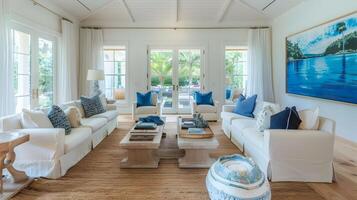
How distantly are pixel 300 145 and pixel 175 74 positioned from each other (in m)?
6.05

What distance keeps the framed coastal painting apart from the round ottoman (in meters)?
3.47

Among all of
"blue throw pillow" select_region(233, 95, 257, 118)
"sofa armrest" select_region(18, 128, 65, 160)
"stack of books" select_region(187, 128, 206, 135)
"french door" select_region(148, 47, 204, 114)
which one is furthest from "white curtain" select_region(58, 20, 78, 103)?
"blue throw pillow" select_region(233, 95, 257, 118)

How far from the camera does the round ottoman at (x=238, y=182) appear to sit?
7.14ft

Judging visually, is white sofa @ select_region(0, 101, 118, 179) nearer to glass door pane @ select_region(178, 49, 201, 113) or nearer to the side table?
the side table

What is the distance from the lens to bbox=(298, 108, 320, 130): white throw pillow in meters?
3.25

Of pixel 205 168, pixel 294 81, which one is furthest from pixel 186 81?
pixel 205 168

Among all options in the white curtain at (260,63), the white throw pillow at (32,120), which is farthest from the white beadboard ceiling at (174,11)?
the white throw pillow at (32,120)

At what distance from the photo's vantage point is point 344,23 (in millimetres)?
4961

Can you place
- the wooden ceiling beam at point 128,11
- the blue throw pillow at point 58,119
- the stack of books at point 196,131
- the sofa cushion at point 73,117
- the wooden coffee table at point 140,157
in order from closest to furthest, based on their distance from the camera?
the wooden coffee table at point 140,157 < the blue throw pillow at point 58,119 < the stack of books at point 196,131 < the sofa cushion at point 73,117 < the wooden ceiling beam at point 128,11

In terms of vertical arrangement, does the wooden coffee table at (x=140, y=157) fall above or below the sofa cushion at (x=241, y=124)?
below

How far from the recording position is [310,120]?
10.8ft

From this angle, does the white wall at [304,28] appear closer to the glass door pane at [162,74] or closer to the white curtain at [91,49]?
the glass door pane at [162,74]

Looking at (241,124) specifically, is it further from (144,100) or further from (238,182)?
(144,100)

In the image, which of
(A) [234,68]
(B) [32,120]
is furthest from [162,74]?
(B) [32,120]
